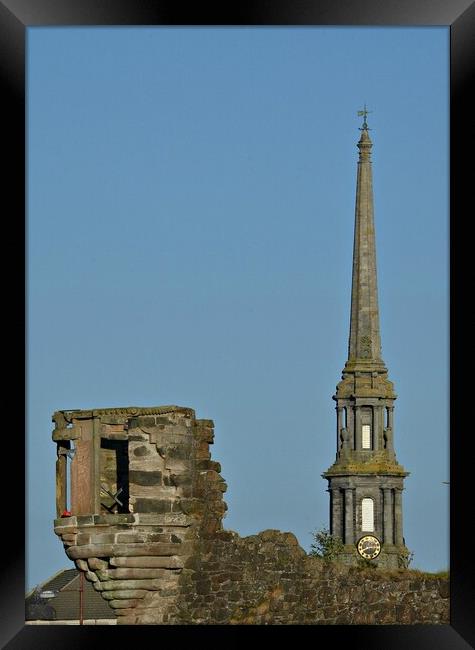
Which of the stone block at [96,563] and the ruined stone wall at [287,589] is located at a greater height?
the stone block at [96,563]

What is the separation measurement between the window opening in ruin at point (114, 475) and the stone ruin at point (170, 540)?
0.07 feet

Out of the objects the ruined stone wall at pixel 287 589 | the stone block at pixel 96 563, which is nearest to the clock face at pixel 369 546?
the ruined stone wall at pixel 287 589

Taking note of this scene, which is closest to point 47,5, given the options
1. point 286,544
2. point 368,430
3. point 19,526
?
point 19,526

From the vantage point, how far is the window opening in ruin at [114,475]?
18781 millimetres

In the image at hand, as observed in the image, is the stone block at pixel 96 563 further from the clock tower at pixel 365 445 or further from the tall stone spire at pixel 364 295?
the tall stone spire at pixel 364 295

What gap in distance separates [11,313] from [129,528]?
39.1 feet

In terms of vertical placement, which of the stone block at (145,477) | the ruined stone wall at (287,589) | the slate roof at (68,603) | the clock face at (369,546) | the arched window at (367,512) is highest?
the stone block at (145,477)

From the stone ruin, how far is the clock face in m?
92.9

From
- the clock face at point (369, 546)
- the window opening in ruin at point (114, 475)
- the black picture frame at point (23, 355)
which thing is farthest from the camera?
the clock face at point (369, 546)

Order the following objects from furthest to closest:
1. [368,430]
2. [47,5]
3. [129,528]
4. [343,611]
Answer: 1. [368,430]
2. [343,611]
3. [129,528]
4. [47,5]

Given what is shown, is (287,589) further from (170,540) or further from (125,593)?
(125,593)

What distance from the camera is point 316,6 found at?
5641 mm

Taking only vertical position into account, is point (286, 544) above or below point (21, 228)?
below

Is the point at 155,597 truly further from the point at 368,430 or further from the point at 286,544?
the point at 368,430
